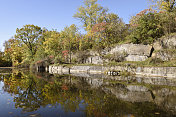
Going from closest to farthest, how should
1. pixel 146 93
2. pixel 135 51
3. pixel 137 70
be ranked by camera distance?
pixel 146 93 → pixel 137 70 → pixel 135 51

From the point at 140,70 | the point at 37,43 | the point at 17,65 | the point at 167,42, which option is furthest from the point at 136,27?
the point at 17,65

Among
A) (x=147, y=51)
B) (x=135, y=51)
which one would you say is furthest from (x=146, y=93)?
(x=135, y=51)

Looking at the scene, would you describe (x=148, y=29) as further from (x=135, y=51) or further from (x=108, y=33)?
(x=108, y=33)

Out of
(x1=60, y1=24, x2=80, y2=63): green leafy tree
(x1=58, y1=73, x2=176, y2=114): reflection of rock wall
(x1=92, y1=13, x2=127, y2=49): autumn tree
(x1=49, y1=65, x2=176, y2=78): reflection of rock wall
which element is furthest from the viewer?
(x1=60, y1=24, x2=80, y2=63): green leafy tree

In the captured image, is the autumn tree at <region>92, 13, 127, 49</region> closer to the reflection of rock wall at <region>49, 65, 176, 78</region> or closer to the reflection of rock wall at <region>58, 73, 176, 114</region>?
the reflection of rock wall at <region>49, 65, 176, 78</region>


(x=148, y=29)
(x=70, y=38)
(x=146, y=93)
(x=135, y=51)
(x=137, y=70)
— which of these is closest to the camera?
(x=146, y=93)

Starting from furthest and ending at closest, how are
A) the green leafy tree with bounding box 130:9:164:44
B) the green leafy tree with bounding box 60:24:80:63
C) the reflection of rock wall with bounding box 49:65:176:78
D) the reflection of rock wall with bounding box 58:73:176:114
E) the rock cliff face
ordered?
the green leafy tree with bounding box 60:24:80:63, the green leafy tree with bounding box 130:9:164:44, the rock cliff face, the reflection of rock wall with bounding box 49:65:176:78, the reflection of rock wall with bounding box 58:73:176:114

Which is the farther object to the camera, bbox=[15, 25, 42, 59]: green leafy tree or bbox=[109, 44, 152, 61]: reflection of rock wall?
bbox=[15, 25, 42, 59]: green leafy tree

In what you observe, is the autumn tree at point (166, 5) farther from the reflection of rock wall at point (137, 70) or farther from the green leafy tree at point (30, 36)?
the green leafy tree at point (30, 36)

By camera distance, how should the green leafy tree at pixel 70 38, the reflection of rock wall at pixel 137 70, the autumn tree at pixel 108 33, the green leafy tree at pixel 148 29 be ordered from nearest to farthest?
the reflection of rock wall at pixel 137 70
the green leafy tree at pixel 148 29
the autumn tree at pixel 108 33
the green leafy tree at pixel 70 38

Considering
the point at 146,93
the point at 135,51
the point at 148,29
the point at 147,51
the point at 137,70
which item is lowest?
the point at 146,93

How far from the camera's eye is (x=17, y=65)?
3884 cm

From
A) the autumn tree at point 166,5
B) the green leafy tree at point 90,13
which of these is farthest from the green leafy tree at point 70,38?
the autumn tree at point 166,5

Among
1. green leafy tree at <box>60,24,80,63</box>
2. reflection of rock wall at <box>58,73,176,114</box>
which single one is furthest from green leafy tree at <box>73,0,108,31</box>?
reflection of rock wall at <box>58,73,176,114</box>
